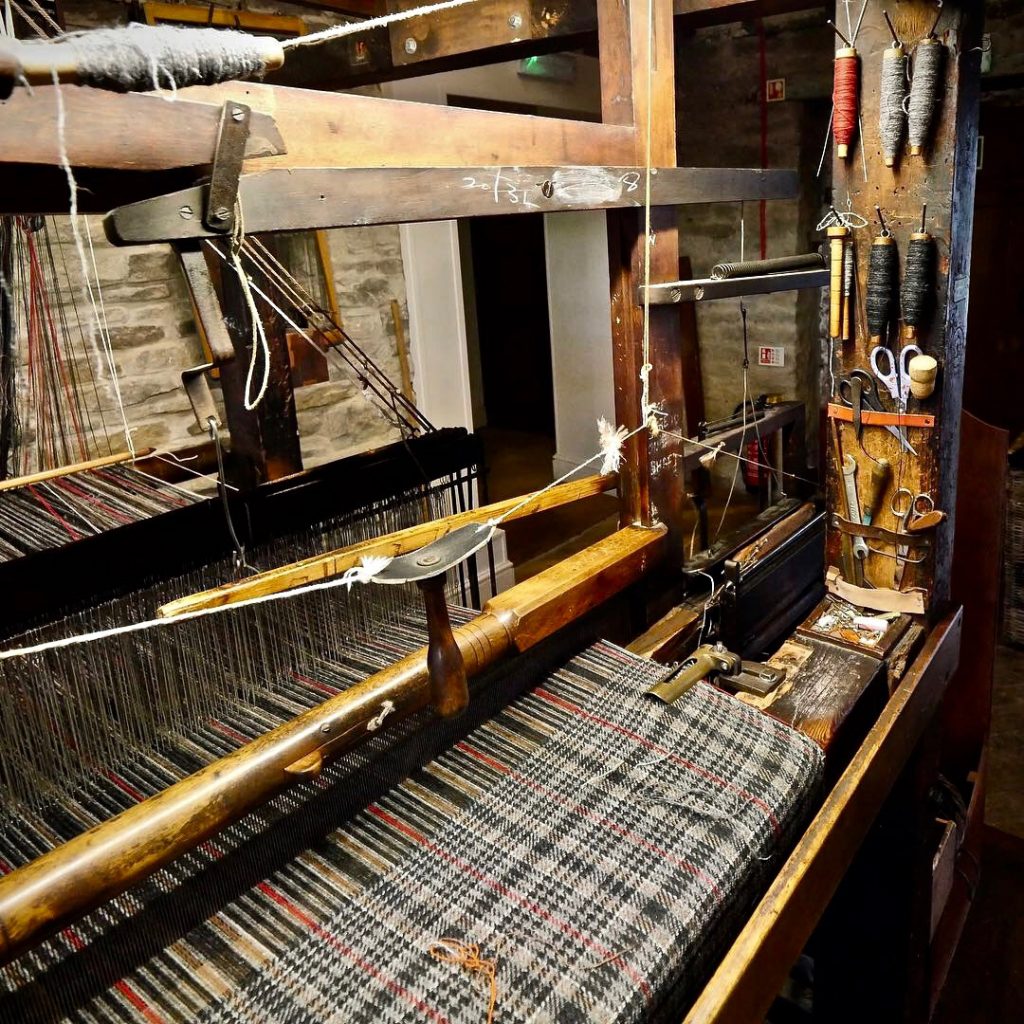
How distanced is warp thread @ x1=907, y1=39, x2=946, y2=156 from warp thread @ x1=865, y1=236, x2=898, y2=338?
0.66ft

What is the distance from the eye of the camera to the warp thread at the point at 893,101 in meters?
1.69

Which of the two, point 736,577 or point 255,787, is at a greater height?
point 255,787

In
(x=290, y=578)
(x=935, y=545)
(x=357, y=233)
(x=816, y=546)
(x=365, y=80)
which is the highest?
(x=365, y=80)

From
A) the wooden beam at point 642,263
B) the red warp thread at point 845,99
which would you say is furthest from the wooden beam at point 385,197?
the red warp thread at point 845,99

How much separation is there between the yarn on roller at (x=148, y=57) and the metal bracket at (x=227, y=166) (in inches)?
5.2

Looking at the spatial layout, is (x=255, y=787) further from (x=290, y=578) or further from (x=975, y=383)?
(x=975, y=383)

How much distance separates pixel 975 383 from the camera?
4980 millimetres

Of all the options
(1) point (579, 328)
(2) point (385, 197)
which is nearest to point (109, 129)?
(2) point (385, 197)

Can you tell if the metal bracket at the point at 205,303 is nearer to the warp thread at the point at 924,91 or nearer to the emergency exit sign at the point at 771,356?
the warp thread at the point at 924,91

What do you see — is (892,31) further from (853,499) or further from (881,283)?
(853,499)

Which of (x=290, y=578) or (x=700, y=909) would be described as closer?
(x=700, y=909)

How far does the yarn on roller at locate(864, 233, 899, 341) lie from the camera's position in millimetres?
1807

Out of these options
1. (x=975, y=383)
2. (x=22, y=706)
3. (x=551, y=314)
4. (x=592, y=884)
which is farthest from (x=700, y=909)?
(x=551, y=314)

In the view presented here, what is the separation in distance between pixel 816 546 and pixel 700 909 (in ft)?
5.47
